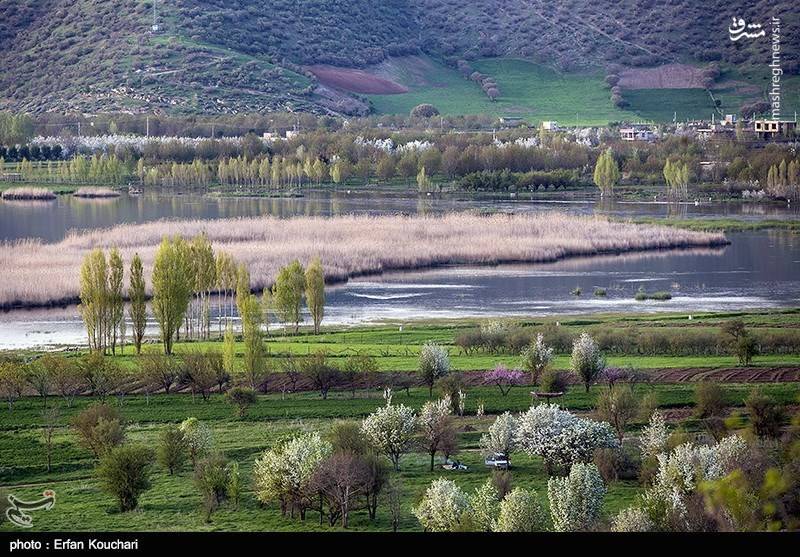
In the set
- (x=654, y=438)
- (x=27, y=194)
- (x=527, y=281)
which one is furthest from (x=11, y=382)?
(x=27, y=194)

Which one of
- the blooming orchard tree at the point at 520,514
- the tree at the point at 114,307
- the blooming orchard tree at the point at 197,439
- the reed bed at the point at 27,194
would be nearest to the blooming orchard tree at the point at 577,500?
the blooming orchard tree at the point at 520,514

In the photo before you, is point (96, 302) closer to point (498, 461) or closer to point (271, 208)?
point (498, 461)

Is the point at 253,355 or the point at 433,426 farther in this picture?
the point at 253,355

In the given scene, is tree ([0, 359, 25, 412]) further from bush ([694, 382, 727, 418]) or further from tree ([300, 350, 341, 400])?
bush ([694, 382, 727, 418])

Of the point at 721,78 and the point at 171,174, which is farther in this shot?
the point at 721,78

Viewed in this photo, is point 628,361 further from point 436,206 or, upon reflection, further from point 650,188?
point 650,188
